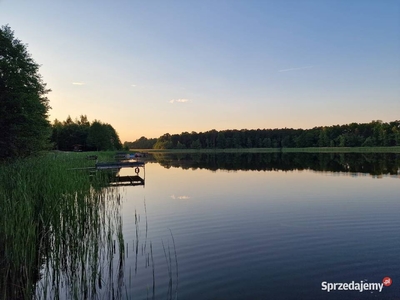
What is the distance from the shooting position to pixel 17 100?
20594mm

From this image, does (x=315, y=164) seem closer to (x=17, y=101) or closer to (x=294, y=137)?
(x=17, y=101)

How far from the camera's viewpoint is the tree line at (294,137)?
104375 mm

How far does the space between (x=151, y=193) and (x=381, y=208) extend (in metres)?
12.1

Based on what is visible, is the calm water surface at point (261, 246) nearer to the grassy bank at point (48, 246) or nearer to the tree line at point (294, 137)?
the grassy bank at point (48, 246)

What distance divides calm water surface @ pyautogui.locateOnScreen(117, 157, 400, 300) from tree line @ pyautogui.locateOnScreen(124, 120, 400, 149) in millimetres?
102836

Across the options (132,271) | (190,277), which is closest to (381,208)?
(190,277)

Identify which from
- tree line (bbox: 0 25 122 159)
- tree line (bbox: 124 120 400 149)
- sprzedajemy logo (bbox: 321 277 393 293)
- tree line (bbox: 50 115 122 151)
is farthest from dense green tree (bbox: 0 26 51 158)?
tree line (bbox: 124 120 400 149)

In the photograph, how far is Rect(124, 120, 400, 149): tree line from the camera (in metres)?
104

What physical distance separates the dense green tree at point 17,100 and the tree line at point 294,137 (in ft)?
345

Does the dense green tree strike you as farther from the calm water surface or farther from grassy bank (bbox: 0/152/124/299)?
grassy bank (bbox: 0/152/124/299)

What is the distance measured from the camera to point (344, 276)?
238 inches

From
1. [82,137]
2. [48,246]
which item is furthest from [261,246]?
[82,137]

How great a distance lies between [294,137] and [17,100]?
12510 centimetres

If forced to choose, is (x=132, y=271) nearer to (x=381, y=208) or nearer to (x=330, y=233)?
(x=330, y=233)
